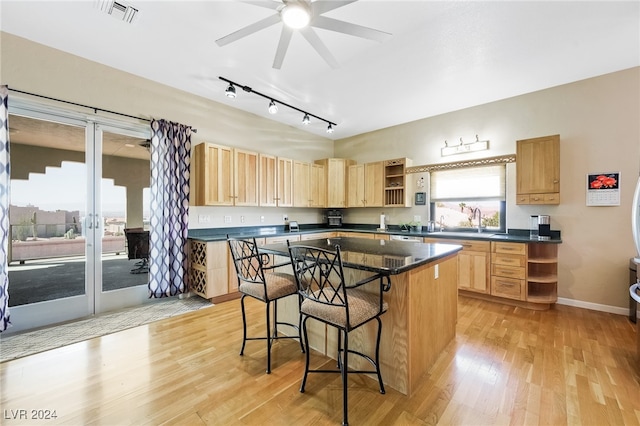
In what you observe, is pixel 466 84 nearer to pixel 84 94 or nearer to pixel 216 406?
pixel 216 406

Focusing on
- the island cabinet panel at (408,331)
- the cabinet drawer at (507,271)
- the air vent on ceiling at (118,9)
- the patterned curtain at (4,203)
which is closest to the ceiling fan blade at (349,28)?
the air vent on ceiling at (118,9)

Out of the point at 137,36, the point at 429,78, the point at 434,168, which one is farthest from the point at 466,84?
the point at 137,36

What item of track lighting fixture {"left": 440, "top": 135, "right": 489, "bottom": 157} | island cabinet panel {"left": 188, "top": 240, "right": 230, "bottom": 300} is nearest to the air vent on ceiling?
island cabinet panel {"left": 188, "top": 240, "right": 230, "bottom": 300}

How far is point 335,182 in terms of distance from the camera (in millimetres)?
5730

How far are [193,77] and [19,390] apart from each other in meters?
3.47

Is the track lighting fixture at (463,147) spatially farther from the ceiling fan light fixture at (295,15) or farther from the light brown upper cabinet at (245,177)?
the ceiling fan light fixture at (295,15)

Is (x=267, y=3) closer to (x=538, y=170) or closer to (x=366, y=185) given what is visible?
(x=538, y=170)

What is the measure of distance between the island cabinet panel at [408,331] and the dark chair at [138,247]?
2924 mm

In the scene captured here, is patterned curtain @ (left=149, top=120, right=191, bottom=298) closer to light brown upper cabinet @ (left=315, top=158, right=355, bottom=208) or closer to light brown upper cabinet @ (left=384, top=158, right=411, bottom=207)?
light brown upper cabinet @ (left=315, top=158, right=355, bottom=208)

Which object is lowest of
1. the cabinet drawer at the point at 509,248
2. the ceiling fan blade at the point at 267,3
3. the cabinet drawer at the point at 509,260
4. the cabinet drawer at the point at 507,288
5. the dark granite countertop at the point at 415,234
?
the cabinet drawer at the point at 507,288

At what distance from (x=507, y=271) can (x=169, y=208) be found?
4.69 m

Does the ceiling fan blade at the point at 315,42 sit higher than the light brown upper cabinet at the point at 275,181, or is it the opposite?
the ceiling fan blade at the point at 315,42

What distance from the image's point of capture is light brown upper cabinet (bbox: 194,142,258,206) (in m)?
3.83

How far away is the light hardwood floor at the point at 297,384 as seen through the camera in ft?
5.24
